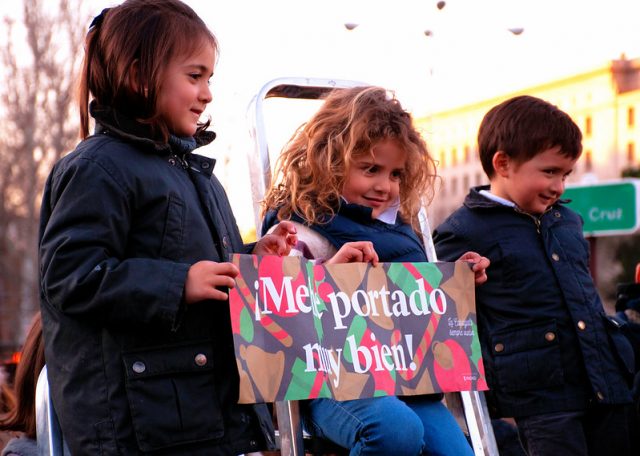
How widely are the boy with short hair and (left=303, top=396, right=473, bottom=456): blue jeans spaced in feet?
1.97

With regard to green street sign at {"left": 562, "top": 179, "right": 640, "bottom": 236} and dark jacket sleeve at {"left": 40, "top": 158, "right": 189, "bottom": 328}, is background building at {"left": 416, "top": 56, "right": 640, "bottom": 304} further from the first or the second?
dark jacket sleeve at {"left": 40, "top": 158, "right": 189, "bottom": 328}

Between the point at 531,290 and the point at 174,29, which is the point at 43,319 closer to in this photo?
the point at 174,29

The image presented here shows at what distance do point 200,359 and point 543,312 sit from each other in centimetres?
147

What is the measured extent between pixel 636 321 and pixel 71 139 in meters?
25.6

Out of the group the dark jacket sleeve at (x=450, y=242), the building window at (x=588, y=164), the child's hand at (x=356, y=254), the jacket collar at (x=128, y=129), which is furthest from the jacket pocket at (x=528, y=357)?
the building window at (x=588, y=164)

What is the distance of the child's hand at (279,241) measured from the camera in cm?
301

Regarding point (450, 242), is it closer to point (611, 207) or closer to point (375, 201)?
point (375, 201)

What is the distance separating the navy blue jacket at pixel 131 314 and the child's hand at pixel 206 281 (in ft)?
0.08

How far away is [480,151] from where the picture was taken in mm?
4070

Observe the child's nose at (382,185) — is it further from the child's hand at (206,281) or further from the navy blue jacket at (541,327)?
the child's hand at (206,281)

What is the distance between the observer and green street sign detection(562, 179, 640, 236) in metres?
7.75

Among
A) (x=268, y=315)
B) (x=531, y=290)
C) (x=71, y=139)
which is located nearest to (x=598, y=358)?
(x=531, y=290)

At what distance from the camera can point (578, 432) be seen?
142 inches

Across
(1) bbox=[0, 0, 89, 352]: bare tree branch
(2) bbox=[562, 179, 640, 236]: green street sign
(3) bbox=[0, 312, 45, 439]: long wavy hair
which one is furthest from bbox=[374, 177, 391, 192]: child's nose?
(1) bbox=[0, 0, 89, 352]: bare tree branch
